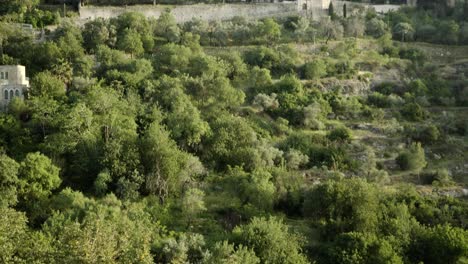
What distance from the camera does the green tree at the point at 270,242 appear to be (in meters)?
33.1

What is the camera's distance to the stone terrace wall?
66.6 m

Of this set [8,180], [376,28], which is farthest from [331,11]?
[8,180]

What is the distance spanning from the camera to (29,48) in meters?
54.6

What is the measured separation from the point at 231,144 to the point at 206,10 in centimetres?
2903

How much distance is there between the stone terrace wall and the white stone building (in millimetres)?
18394

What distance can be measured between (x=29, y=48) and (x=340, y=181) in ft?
103

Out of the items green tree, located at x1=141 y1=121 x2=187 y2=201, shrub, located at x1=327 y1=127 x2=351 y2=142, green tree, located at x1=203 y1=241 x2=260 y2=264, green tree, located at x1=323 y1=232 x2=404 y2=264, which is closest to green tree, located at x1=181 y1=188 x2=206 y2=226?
green tree, located at x1=141 y1=121 x2=187 y2=201

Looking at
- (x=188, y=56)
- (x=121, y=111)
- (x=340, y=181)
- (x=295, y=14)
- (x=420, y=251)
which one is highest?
(x=295, y=14)

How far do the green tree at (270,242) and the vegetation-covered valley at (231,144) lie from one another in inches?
4.3

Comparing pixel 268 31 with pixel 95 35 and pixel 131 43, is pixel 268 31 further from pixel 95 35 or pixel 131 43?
pixel 95 35

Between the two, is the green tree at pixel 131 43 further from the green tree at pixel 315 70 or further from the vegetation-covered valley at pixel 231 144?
the green tree at pixel 315 70

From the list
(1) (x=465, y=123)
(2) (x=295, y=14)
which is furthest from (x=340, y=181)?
(2) (x=295, y=14)

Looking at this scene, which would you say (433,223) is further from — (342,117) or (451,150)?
(342,117)

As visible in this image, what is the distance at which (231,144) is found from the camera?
45469 mm
